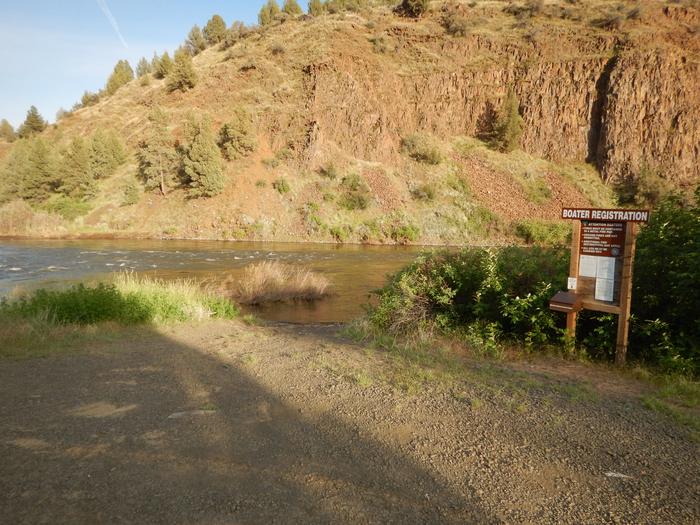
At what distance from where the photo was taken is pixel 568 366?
6207mm

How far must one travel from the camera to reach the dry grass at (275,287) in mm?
14961

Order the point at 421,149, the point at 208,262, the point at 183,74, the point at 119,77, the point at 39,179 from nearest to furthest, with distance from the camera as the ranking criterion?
the point at 208,262 < the point at 39,179 < the point at 421,149 < the point at 183,74 < the point at 119,77

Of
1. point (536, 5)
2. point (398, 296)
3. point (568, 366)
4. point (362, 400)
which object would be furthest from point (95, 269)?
point (536, 5)

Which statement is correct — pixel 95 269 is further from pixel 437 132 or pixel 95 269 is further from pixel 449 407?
pixel 437 132

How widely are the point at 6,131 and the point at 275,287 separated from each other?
98.9 meters

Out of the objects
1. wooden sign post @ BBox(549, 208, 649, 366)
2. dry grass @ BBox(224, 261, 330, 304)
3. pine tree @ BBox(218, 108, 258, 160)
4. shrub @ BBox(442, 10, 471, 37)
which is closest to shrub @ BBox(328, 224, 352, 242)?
pine tree @ BBox(218, 108, 258, 160)

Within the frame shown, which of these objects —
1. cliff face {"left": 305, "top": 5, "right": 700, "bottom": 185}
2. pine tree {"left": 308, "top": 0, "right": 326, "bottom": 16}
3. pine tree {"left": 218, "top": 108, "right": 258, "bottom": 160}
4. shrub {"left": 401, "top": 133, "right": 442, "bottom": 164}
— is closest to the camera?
pine tree {"left": 218, "top": 108, "right": 258, "bottom": 160}

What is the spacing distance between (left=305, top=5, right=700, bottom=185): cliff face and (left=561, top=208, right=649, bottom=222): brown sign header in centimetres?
3630

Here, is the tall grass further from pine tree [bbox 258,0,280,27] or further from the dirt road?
pine tree [bbox 258,0,280,27]

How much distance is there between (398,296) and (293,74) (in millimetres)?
46939

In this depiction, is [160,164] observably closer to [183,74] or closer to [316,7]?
[183,74]

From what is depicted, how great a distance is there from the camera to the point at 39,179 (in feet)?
141

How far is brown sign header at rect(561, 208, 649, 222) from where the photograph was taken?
19.1ft

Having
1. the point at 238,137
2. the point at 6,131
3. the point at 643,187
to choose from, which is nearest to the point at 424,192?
the point at 238,137
